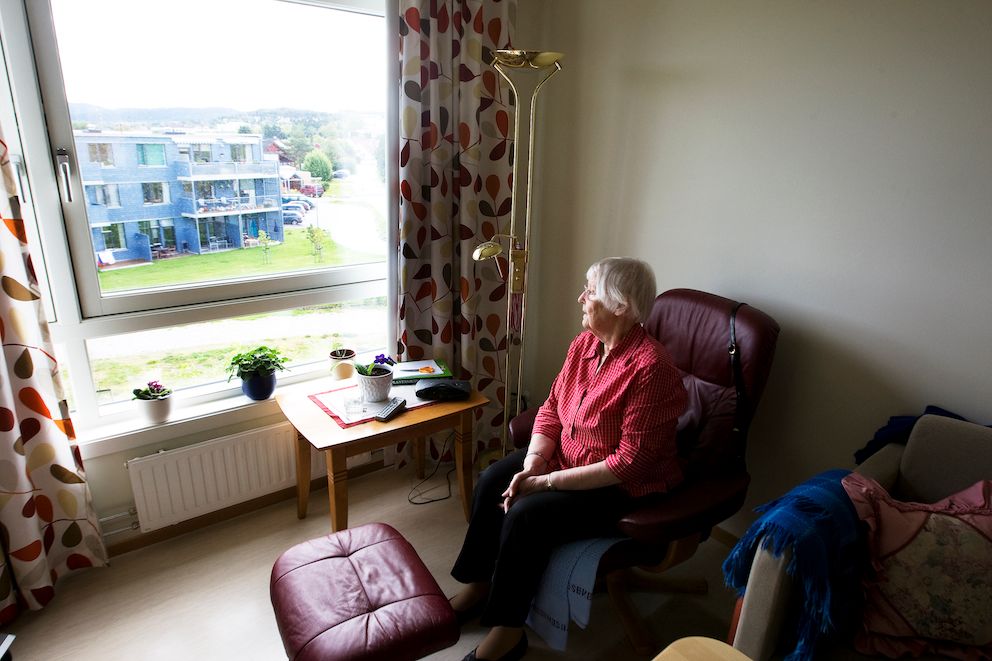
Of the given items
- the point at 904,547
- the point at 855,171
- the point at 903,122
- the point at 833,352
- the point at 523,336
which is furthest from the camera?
the point at 523,336

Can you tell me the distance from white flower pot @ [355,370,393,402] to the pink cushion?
154 centimetres

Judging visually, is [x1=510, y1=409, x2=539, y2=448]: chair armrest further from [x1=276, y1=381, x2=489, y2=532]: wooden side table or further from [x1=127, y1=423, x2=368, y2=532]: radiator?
[x1=127, y1=423, x2=368, y2=532]: radiator

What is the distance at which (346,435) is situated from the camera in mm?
2049

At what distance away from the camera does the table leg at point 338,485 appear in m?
2.04

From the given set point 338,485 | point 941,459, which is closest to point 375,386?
point 338,485

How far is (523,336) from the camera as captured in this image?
2939mm

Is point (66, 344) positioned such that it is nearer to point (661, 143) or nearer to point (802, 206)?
point (661, 143)

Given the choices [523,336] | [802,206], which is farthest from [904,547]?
[523,336]

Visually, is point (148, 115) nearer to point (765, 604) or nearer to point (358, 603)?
point (358, 603)

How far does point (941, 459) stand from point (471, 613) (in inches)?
58.2

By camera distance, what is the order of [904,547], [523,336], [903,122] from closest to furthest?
[904,547] < [903,122] < [523,336]

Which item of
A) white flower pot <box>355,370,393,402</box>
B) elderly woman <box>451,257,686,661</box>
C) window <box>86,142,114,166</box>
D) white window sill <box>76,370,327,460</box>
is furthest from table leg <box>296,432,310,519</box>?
window <box>86,142,114,166</box>

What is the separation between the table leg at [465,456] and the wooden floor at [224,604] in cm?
12

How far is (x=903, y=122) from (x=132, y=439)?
278cm
